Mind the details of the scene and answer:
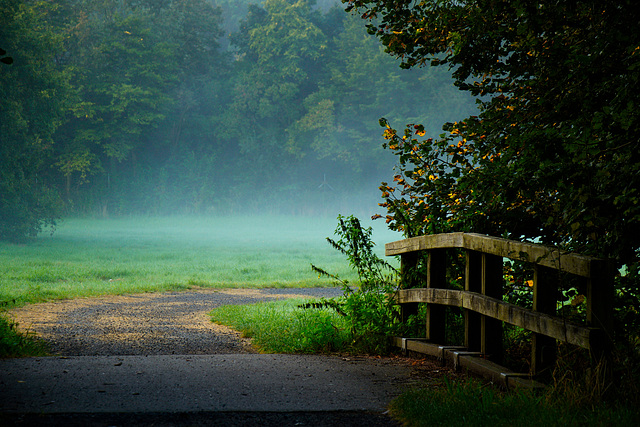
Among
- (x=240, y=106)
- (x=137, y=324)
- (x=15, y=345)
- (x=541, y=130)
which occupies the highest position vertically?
(x=240, y=106)

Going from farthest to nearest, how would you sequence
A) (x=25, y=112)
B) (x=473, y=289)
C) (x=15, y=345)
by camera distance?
(x=25, y=112), (x=15, y=345), (x=473, y=289)

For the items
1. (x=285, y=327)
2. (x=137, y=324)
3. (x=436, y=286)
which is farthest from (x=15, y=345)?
(x=436, y=286)

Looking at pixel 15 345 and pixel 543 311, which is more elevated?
pixel 543 311

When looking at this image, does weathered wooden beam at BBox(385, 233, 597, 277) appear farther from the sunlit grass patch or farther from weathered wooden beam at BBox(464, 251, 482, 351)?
the sunlit grass patch

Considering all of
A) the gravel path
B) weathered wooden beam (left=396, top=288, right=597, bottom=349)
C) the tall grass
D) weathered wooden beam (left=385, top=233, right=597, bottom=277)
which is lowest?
the gravel path

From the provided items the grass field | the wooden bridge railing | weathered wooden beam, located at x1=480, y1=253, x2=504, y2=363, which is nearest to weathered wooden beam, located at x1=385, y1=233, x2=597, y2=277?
the wooden bridge railing

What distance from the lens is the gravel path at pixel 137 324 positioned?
7.85m

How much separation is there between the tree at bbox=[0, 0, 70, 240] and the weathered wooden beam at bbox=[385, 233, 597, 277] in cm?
3073

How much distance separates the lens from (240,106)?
6406 centimetres

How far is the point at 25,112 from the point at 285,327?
3054cm

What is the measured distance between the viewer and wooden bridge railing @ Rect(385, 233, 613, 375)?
3678 millimetres

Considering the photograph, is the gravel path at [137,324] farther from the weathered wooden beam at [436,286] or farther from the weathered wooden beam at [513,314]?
the weathered wooden beam at [513,314]

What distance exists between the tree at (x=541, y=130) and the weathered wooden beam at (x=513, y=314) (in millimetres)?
679

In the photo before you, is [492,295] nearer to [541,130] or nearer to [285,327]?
[541,130]
